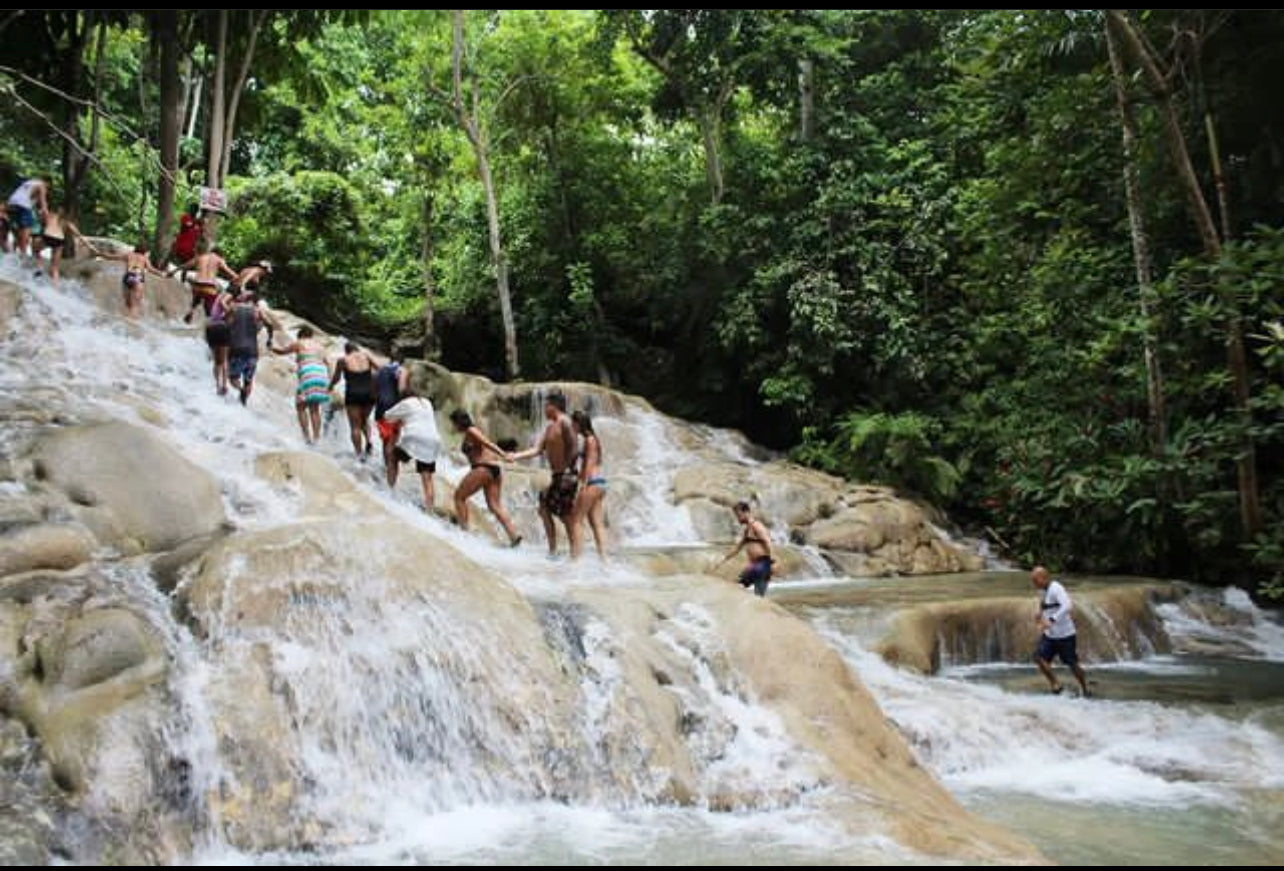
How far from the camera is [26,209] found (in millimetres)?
13797

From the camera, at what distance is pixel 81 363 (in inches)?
473

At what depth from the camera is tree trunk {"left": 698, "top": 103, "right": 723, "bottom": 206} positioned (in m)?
23.0

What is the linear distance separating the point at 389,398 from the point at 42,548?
4.84m

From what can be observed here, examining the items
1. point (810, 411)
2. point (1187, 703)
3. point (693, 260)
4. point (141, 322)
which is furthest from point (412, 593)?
point (693, 260)

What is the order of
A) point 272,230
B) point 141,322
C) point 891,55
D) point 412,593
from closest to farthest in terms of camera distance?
1. point 412,593
2. point 141,322
3. point 272,230
4. point 891,55

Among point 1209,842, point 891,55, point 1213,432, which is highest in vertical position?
point 891,55

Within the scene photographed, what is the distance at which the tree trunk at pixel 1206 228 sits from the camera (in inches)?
423

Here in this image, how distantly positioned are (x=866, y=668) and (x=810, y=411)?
12251 millimetres

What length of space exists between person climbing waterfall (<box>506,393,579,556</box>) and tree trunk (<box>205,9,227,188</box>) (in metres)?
7.83

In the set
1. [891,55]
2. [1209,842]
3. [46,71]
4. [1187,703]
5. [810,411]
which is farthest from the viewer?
[891,55]

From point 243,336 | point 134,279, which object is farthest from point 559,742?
point 134,279

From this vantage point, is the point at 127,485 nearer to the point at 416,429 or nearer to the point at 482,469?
the point at 416,429

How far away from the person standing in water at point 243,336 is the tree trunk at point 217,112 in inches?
140

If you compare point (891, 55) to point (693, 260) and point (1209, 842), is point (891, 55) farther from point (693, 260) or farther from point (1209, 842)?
point (1209, 842)
